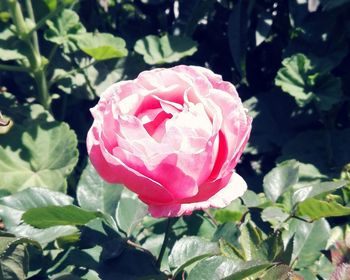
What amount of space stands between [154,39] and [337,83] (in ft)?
1.35

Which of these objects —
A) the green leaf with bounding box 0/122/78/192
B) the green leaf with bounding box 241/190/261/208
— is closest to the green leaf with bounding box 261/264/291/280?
the green leaf with bounding box 241/190/261/208

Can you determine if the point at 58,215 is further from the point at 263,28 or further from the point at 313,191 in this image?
the point at 263,28

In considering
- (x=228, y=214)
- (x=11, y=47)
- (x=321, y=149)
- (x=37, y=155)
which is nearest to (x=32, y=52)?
(x=11, y=47)

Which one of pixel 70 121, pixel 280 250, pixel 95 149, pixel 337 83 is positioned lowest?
pixel 70 121

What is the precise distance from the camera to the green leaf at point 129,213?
84 centimetres

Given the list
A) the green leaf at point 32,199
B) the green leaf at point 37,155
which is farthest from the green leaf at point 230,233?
the green leaf at point 37,155

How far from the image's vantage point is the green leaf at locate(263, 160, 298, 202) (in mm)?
994

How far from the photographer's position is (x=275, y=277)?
2.22 ft

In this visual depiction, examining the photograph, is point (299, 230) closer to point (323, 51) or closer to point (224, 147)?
point (224, 147)

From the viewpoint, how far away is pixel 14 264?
0.77 metres

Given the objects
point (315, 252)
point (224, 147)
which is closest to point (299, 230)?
point (315, 252)

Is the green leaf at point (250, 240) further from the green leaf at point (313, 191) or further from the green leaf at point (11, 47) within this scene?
the green leaf at point (11, 47)

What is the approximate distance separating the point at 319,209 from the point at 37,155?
2.33 feet

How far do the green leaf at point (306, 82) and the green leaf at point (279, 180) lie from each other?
0.41 metres
